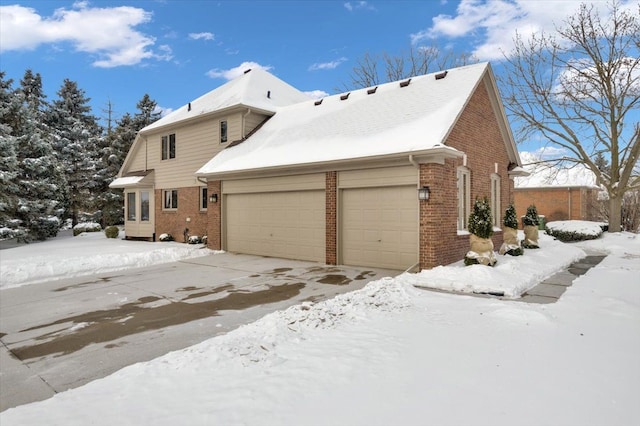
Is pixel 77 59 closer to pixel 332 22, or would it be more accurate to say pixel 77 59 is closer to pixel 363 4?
pixel 332 22

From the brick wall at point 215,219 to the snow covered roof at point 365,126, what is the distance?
2.28 feet

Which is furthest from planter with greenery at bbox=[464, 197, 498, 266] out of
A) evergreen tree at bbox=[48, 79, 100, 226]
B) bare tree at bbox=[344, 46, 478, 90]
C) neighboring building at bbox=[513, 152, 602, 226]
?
evergreen tree at bbox=[48, 79, 100, 226]

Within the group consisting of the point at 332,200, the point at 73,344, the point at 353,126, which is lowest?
the point at 73,344

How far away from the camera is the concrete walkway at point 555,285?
21.9 feet

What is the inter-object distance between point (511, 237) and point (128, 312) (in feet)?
33.9

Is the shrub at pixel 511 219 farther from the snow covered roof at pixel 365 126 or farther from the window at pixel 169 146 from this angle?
the window at pixel 169 146

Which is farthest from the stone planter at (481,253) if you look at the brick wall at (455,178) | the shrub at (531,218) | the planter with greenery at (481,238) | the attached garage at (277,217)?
the shrub at (531,218)

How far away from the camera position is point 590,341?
454 centimetres

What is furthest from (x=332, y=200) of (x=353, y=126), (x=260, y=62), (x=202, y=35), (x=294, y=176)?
(x=260, y=62)

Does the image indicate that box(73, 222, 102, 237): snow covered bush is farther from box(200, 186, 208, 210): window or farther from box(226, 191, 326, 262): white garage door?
box(226, 191, 326, 262): white garage door

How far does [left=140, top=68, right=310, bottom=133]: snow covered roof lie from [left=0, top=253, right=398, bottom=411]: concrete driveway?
808 centimetres

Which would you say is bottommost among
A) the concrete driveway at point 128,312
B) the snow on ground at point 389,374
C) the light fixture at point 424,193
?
the concrete driveway at point 128,312

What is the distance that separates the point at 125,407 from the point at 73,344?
249cm

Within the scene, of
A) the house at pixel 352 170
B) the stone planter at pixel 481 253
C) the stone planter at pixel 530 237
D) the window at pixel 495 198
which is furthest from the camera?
the window at pixel 495 198
